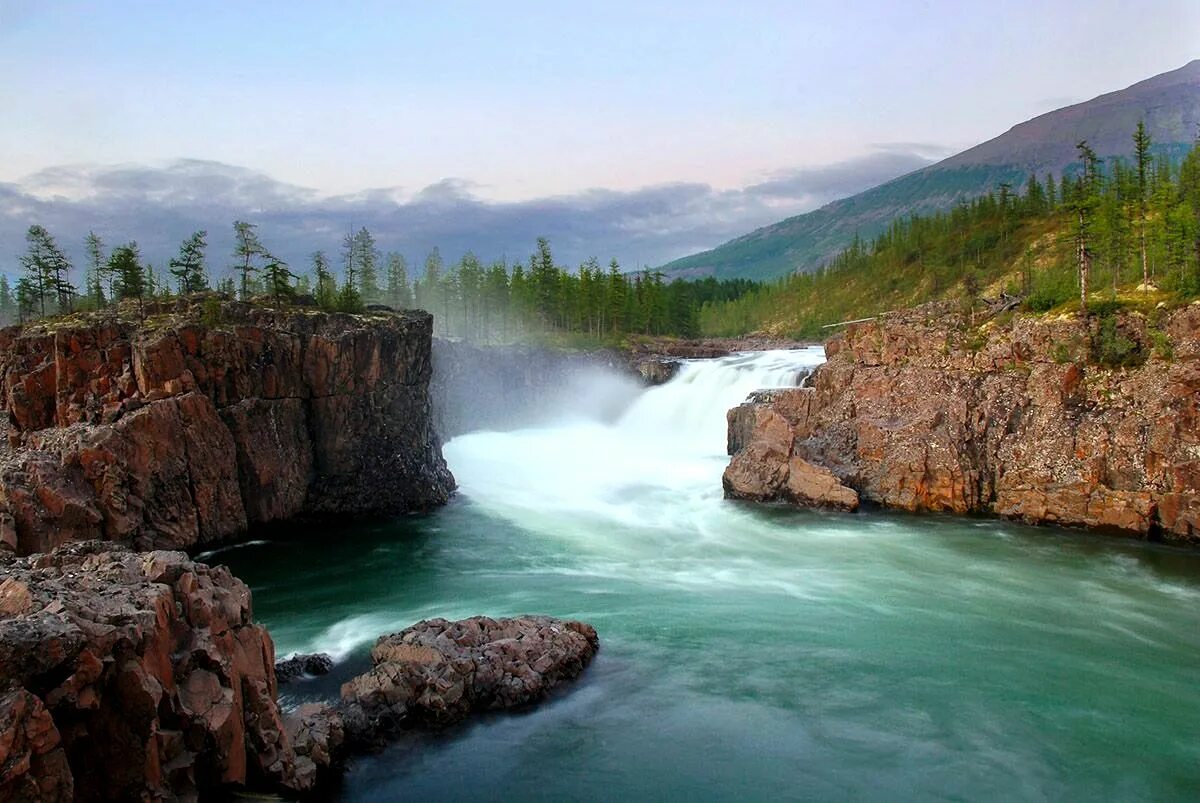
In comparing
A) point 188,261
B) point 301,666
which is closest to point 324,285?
point 188,261

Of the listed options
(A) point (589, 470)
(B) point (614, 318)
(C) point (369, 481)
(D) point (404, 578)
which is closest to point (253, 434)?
(C) point (369, 481)

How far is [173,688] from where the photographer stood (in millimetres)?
13594

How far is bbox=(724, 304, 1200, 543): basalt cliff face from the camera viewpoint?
106ft

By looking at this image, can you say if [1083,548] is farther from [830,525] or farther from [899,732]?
[899,732]

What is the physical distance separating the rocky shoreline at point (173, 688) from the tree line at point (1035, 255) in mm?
35570

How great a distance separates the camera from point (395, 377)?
134 ft

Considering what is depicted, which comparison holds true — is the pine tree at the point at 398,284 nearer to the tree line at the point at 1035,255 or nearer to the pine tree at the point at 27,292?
the pine tree at the point at 27,292

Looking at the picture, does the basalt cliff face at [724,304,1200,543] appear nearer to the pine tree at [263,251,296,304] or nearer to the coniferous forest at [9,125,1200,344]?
the coniferous forest at [9,125,1200,344]

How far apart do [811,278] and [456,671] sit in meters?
133

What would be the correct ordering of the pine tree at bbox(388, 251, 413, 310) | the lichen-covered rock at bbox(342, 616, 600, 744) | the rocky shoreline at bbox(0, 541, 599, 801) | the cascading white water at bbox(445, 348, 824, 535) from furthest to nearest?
the pine tree at bbox(388, 251, 413, 310) → the cascading white water at bbox(445, 348, 824, 535) → the lichen-covered rock at bbox(342, 616, 600, 744) → the rocky shoreline at bbox(0, 541, 599, 801)

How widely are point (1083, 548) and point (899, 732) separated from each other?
18.0 m

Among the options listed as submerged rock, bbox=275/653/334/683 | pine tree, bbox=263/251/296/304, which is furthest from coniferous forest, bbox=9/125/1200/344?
submerged rock, bbox=275/653/334/683

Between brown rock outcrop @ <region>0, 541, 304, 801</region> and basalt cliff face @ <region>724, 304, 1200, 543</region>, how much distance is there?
27.9m

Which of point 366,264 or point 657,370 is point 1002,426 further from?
point 366,264
